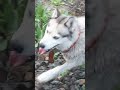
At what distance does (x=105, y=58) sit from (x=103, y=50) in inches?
3.6

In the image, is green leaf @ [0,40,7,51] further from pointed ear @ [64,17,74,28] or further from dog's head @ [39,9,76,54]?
pointed ear @ [64,17,74,28]

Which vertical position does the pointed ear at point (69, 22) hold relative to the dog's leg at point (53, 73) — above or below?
above

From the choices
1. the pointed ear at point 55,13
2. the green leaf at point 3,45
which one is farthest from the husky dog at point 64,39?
the green leaf at point 3,45

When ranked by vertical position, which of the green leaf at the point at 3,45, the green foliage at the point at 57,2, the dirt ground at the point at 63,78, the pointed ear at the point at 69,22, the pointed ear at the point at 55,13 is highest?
the green foliage at the point at 57,2

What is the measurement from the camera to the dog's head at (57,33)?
426cm

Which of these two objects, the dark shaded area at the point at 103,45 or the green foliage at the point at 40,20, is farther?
the dark shaded area at the point at 103,45

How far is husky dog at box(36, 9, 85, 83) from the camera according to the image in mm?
4270

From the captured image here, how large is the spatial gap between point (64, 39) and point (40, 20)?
0.33 m

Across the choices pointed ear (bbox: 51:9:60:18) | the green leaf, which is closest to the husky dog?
pointed ear (bbox: 51:9:60:18)

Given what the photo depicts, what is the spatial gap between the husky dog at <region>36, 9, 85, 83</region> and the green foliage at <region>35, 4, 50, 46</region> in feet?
0.15

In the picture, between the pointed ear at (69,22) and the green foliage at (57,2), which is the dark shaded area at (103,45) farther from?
the green foliage at (57,2)

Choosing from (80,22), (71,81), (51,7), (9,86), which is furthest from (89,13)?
(9,86)

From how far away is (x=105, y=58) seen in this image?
172 inches

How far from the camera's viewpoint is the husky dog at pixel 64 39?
4270 millimetres
